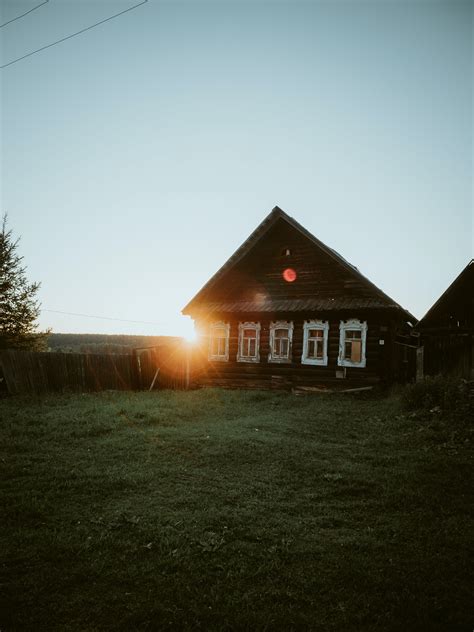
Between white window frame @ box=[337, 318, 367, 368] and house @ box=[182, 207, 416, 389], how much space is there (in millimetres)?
40

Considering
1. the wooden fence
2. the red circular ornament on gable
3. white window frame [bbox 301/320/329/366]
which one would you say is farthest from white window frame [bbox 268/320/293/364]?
the wooden fence

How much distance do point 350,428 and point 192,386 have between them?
9.48m

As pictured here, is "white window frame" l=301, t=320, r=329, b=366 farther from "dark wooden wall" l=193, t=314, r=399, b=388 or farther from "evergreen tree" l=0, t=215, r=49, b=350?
Answer: "evergreen tree" l=0, t=215, r=49, b=350

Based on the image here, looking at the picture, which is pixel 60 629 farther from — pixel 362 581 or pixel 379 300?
pixel 379 300

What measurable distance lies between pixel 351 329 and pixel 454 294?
4440 millimetres

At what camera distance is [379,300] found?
15.2 meters

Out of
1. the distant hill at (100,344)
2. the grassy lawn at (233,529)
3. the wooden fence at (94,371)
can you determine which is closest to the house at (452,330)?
the grassy lawn at (233,529)

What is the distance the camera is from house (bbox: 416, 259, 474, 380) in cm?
1182

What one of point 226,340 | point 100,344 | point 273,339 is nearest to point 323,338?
point 273,339

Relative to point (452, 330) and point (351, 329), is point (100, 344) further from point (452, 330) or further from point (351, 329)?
point (452, 330)

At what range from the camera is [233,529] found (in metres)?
4.60

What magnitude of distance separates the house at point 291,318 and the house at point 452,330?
203 centimetres

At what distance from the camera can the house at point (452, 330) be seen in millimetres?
11820

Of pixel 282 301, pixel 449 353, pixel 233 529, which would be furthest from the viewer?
pixel 282 301
